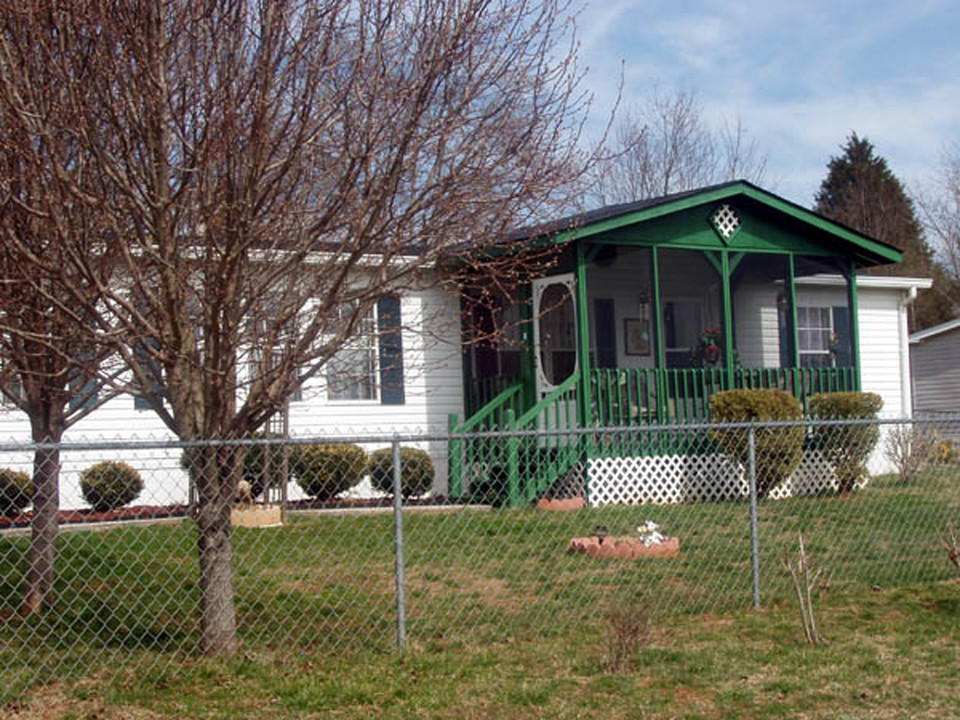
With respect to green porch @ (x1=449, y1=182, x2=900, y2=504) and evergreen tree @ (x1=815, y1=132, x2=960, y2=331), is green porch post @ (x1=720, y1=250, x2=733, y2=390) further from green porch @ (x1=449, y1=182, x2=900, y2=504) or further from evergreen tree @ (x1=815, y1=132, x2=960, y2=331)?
evergreen tree @ (x1=815, y1=132, x2=960, y2=331)

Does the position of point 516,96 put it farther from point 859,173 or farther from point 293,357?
point 859,173

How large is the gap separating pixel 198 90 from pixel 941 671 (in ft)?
16.4

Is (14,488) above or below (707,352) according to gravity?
below

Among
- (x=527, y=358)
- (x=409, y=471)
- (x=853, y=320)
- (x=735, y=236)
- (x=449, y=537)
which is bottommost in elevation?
(x=449, y=537)

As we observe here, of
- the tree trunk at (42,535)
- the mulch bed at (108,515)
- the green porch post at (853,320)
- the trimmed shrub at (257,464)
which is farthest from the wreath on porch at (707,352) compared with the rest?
the tree trunk at (42,535)

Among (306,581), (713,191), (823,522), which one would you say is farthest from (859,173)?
(306,581)

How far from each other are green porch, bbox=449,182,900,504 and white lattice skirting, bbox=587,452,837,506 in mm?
173

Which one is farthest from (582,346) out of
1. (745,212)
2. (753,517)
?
(753,517)

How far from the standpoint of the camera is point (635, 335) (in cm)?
1800

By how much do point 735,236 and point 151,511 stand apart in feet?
29.1

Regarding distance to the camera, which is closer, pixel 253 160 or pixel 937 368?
pixel 253 160

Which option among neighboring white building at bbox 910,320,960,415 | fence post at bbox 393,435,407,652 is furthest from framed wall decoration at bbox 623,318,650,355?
fence post at bbox 393,435,407,652

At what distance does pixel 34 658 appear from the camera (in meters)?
6.28

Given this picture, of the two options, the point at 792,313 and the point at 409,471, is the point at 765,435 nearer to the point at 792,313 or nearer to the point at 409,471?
the point at 792,313
